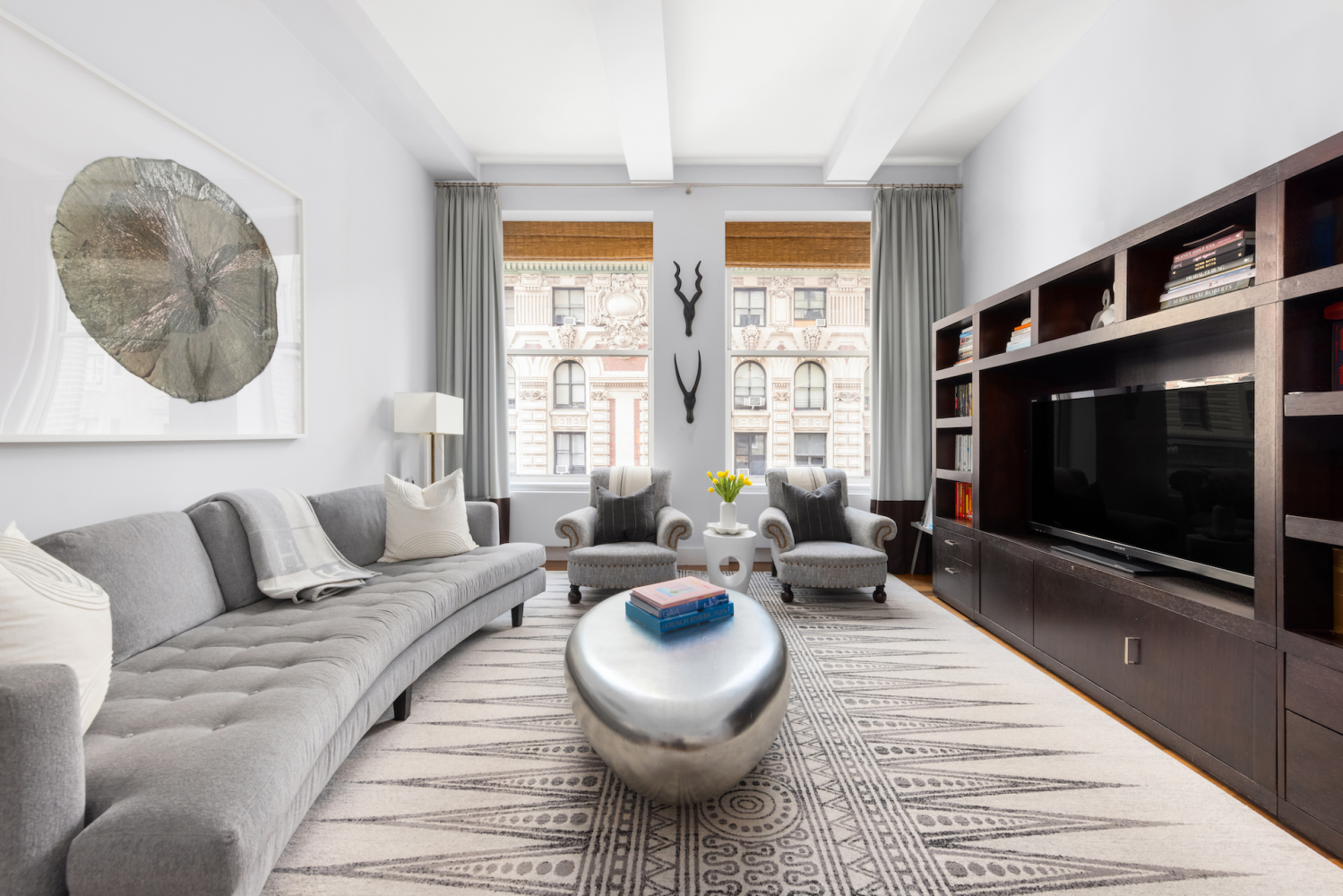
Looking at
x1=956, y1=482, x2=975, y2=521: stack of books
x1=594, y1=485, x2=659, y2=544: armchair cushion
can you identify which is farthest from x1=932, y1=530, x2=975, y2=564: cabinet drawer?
x1=594, y1=485, x2=659, y2=544: armchair cushion

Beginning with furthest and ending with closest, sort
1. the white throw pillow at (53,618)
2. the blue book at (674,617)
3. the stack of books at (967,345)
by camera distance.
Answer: the stack of books at (967,345) < the blue book at (674,617) < the white throw pillow at (53,618)

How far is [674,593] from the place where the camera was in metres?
2.04

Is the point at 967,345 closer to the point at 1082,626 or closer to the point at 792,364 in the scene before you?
the point at 792,364

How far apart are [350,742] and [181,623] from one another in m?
0.70

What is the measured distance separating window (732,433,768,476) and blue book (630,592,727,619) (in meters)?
2.76

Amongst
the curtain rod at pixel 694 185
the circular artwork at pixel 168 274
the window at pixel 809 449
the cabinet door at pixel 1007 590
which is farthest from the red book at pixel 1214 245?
the circular artwork at pixel 168 274

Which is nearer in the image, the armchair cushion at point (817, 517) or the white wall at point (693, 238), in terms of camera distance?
the armchair cushion at point (817, 517)

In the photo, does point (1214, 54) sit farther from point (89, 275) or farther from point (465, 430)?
point (465, 430)

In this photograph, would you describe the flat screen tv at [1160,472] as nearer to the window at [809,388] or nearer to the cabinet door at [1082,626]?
the cabinet door at [1082,626]

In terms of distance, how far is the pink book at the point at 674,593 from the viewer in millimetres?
1937

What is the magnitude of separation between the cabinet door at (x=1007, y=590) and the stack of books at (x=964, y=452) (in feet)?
1.76

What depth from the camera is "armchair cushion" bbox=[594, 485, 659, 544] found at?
12.2ft

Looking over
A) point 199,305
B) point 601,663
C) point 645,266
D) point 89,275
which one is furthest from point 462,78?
point 601,663

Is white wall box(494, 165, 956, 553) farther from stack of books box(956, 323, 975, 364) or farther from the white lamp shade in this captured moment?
stack of books box(956, 323, 975, 364)
